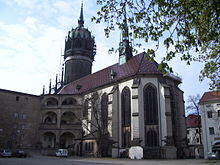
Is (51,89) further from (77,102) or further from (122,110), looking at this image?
(122,110)

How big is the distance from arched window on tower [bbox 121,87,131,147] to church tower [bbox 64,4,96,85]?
22583mm

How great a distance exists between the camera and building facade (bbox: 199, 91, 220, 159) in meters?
40.4

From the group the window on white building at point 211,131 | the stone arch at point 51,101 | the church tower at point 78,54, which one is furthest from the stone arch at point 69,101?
the window on white building at point 211,131

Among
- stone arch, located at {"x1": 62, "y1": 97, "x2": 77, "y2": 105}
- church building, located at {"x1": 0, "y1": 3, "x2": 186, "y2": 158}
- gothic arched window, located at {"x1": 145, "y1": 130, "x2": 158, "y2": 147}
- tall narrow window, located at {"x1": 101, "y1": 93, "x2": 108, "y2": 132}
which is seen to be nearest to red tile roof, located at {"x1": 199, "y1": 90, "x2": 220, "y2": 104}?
church building, located at {"x1": 0, "y1": 3, "x2": 186, "y2": 158}

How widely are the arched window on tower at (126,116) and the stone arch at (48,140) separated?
1589 centimetres

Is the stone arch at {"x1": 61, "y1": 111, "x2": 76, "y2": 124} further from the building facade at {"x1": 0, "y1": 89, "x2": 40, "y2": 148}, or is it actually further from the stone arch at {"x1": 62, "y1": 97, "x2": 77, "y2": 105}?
the building facade at {"x1": 0, "y1": 89, "x2": 40, "y2": 148}

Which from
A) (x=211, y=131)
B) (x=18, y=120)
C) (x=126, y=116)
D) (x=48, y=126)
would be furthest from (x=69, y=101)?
(x=211, y=131)

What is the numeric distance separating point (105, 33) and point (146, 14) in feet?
5.09

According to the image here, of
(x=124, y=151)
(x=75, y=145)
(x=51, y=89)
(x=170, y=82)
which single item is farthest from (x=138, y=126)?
(x=51, y=89)

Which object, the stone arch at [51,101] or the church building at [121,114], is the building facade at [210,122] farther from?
the stone arch at [51,101]

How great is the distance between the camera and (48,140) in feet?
154

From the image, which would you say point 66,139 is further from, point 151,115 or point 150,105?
point 150,105

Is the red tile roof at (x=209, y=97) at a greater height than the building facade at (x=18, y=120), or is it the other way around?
the red tile roof at (x=209, y=97)

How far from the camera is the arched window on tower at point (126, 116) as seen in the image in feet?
116
